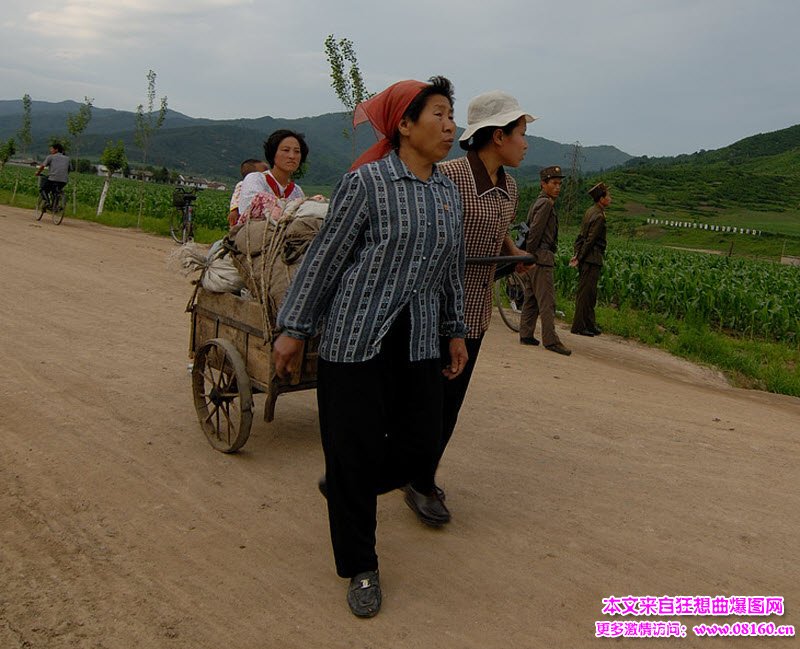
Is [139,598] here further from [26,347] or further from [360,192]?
[26,347]

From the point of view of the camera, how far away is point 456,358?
3.66 m

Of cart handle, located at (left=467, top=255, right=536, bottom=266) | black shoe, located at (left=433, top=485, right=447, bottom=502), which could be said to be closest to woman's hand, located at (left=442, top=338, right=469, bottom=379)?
cart handle, located at (left=467, top=255, right=536, bottom=266)

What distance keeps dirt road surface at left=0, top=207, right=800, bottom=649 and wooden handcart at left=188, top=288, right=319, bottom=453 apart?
0.66ft

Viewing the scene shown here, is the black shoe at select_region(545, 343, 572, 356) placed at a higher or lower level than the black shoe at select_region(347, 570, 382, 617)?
lower

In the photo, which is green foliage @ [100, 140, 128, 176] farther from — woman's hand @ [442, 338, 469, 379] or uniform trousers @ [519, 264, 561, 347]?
woman's hand @ [442, 338, 469, 379]

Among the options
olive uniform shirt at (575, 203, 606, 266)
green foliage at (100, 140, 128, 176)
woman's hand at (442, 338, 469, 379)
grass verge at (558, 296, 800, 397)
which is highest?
green foliage at (100, 140, 128, 176)

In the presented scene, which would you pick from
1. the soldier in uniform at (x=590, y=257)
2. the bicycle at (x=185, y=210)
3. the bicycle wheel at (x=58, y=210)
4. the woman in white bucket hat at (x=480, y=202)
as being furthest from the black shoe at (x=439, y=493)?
the bicycle wheel at (x=58, y=210)

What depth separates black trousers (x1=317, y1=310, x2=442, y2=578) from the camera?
123 inches

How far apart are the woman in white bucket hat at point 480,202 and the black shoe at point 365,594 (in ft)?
2.48

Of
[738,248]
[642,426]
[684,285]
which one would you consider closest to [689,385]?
[642,426]

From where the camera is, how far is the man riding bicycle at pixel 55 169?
18078 millimetres

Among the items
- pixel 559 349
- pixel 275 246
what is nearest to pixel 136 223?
Result: pixel 559 349

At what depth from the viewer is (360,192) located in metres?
3.06

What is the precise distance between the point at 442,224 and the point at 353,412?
87 centimetres
